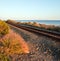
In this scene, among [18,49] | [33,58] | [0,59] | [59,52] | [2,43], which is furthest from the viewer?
[2,43]

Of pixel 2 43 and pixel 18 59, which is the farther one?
pixel 2 43

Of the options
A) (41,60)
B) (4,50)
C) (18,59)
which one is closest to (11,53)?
(4,50)

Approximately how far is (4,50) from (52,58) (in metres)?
3.37

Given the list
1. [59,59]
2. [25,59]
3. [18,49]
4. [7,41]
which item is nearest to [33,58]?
[25,59]

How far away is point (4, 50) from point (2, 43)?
147 cm

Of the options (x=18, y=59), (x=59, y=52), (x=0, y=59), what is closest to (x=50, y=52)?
(x=59, y=52)

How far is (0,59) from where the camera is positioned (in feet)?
35.4

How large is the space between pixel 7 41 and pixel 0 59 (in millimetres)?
4108

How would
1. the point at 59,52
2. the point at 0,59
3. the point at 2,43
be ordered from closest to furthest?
1. the point at 0,59
2. the point at 59,52
3. the point at 2,43

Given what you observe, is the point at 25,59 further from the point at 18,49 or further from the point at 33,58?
the point at 18,49

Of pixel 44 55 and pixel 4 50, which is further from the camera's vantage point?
pixel 4 50

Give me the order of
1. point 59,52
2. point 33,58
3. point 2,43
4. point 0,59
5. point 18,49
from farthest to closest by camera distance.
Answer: point 2,43 → point 18,49 → point 59,52 → point 33,58 → point 0,59

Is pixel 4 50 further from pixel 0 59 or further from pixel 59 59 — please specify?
pixel 59 59

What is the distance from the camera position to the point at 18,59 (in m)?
11.5
